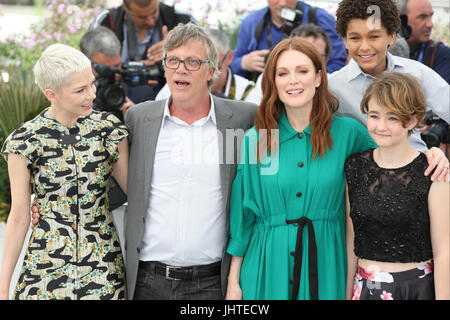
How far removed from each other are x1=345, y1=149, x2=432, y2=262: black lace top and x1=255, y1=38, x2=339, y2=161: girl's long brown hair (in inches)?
9.9

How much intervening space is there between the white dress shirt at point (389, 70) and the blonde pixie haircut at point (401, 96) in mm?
472

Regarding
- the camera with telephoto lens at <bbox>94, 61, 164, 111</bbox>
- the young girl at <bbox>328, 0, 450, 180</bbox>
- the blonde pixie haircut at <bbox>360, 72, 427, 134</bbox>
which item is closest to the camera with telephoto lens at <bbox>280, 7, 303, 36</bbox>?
the camera with telephoto lens at <bbox>94, 61, 164, 111</bbox>

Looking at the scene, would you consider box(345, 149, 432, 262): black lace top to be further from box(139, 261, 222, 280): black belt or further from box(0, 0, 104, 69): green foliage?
box(0, 0, 104, 69): green foliage

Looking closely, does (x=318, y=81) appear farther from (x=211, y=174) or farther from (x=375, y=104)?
(x=211, y=174)

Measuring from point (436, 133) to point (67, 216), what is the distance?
244cm

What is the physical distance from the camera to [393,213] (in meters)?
2.22

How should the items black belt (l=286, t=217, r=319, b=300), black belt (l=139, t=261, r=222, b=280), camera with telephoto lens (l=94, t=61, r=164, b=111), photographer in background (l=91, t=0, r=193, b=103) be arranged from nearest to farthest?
black belt (l=286, t=217, r=319, b=300) → black belt (l=139, t=261, r=222, b=280) → camera with telephoto lens (l=94, t=61, r=164, b=111) → photographer in background (l=91, t=0, r=193, b=103)

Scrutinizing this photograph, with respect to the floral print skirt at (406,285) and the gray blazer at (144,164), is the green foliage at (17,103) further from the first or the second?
the floral print skirt at (406,285)

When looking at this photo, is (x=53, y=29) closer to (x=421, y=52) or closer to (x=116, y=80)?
(x=116, y=80)

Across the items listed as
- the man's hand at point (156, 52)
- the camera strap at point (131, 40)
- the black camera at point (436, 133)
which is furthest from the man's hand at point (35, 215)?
the black camera at point (436, 133)

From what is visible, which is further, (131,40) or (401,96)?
(131,40)

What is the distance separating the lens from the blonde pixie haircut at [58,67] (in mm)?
2393

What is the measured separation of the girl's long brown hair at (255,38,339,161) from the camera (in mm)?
2443

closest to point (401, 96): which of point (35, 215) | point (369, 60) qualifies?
point (369, 60)
